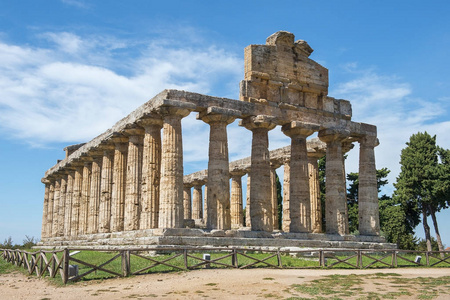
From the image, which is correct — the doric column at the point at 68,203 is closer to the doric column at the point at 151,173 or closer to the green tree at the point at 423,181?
the doric column at the point at 151,173

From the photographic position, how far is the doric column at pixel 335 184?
3181cm

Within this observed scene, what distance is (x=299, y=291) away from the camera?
15430 millimetres

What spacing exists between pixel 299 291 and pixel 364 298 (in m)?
2.03

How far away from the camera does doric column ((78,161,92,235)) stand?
3919 cm

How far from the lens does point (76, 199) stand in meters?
41.5

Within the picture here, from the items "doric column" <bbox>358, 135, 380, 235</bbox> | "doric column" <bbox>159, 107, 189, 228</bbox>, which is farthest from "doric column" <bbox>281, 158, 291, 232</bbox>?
"doric column" <bbox>159, 107, 189, 228</bbox>

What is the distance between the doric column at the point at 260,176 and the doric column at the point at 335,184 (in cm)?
486

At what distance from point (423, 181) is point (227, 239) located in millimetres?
27234

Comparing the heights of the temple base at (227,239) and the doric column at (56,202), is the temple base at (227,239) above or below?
below

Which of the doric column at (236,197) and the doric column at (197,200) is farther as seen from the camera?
the doric column at (197,200)

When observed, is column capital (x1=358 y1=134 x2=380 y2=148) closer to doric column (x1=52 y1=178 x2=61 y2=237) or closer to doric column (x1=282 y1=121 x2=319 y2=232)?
doric column (x1=282 y1=121 x2=319 y2=232)

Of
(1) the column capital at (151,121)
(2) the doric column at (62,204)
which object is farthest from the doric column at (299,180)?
(2) the doric column at (62,204)

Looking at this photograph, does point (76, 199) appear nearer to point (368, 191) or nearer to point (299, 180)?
point (299, 180)

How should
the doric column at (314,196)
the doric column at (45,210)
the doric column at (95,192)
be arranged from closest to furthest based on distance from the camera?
the doric column at (314,196) < the doric column at (95,192) < the doric column at (45,210)
